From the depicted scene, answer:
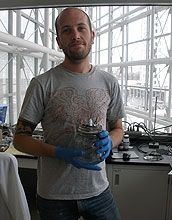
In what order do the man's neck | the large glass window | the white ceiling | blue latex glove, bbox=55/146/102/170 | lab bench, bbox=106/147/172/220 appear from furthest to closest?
1. the large glass window
2. lab bench, bbox=106/147/172/220
3. the white ceiling
4. the man's neck
5. blue latex glove, bbox=55/146/102/170

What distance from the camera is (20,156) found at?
2.02m

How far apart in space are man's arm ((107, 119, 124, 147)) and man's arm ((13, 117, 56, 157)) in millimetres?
332

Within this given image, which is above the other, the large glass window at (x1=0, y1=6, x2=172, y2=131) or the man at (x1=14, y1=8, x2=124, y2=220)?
the large glass window at (x1=0, y1=6, x2=172, y2=131)

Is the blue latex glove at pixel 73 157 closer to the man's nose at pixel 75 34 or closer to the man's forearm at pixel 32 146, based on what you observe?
the man's forearm at pixel 32 146

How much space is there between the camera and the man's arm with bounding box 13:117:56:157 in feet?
3.18

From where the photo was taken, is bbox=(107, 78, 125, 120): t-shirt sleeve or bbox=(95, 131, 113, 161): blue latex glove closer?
bbox=(95, 131, 113, 161): blue latex glove

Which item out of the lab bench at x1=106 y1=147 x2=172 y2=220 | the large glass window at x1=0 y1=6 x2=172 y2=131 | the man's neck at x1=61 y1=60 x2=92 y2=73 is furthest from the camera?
the large glass window at x1=0 y1=6 x2=172 y2=131

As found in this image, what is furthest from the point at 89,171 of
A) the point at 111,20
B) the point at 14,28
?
the point at 111,20

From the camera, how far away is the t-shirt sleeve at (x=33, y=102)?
987 millimetres

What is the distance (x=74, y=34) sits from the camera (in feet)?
3.33

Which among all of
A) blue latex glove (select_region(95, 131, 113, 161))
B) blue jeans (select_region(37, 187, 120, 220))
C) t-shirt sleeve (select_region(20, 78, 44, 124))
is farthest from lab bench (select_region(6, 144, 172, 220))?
t-shirt sleeve (select_region(20, 78, 44, 124))

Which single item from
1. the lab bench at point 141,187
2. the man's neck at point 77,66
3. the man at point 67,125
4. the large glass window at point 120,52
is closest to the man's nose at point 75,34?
A: the man at point 67,125

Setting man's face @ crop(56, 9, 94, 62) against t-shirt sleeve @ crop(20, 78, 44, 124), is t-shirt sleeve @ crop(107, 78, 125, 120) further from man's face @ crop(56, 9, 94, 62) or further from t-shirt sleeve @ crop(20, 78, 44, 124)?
t-shirt sleeve @ crop(20, 78, 44, 124)

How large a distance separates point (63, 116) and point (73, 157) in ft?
0.63
